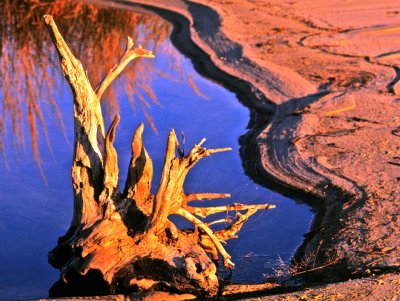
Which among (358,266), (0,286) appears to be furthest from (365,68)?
(0,286)

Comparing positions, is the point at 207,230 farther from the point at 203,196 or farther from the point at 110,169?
the point at 110,169

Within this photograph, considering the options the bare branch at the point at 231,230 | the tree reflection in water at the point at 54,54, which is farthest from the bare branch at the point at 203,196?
the tree reflection in water at the point at 54,54

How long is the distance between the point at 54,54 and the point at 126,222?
719 cm

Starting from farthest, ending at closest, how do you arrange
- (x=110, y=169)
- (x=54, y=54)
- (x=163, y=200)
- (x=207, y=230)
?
(x=54, y=54) < (x=110, y=169) < (x=207, y=230) < (x=163, y=200)

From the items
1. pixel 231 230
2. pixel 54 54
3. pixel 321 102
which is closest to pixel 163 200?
pixel 231 230

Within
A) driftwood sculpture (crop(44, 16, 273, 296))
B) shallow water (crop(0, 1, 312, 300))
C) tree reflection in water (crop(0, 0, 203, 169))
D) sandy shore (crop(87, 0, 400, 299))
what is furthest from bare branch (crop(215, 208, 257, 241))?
tree reflection in water (crop(0, 0, 203, 169))

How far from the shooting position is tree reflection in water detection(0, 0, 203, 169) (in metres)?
11.1

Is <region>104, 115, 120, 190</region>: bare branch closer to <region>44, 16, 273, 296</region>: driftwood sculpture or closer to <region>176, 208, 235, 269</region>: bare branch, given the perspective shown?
<region>44, 16, 273, 296</region>: driftwood sculpture

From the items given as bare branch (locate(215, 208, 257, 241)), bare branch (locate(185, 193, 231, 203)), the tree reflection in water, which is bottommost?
the tree reflection in water

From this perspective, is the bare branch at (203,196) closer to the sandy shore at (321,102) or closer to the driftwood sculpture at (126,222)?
the driftwood sculpture at (126,222)

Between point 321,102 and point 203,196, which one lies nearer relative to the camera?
point 203,196

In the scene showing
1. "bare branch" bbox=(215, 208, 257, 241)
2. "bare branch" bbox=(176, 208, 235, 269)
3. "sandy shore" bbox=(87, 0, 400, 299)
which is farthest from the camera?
"sandy shore" bbox=(87, 0, 400, 299)

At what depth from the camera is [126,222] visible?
6.93 m

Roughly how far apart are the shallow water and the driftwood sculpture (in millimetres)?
429
